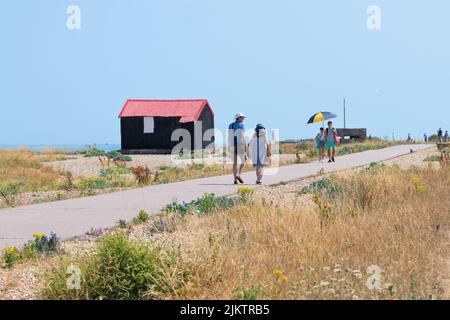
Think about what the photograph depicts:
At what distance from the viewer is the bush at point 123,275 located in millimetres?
6402

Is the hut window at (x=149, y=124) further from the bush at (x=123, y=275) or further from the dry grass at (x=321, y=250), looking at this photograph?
the bush at (x=123, y=275)

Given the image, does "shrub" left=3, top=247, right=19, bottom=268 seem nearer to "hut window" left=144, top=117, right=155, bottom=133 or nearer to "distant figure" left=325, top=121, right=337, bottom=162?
"distant figure" left=325, top=121, right=337, bottom=162

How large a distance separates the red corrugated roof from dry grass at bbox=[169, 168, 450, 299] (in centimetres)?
3890

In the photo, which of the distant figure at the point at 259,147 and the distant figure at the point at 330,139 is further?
the distant figure at the point at 330,139

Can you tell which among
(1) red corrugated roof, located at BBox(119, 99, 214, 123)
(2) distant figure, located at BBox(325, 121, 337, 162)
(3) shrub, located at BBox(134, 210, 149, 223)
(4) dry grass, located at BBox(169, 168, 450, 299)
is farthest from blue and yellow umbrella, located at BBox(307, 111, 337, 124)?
(3) shrub, located at BBox(134, 210, 149, 223)

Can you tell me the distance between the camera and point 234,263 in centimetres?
675

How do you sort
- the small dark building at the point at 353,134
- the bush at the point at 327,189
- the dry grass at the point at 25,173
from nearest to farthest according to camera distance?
the bush at the point at 327,189
the dry grass at the point at 25,173
the small dark building at the point at 353,134

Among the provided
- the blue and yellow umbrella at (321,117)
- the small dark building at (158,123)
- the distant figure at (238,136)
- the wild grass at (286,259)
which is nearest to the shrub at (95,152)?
the small dark building at (158,123)

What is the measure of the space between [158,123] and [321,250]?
143 feet

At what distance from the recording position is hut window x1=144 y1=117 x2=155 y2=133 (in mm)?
50969

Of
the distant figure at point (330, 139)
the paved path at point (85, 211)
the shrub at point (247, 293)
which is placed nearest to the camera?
the shrub at point (247, 293)

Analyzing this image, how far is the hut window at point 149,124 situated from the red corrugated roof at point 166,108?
296mm
